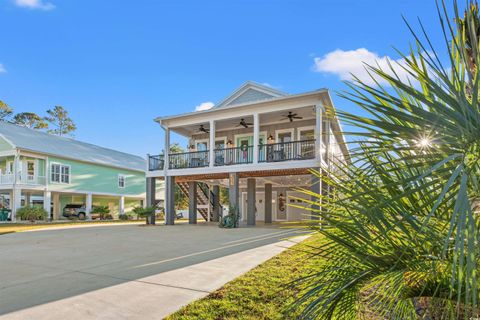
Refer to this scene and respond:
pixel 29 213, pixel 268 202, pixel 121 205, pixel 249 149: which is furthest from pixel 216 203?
pixel 121 205

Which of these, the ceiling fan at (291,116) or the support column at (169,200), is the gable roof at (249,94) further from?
the support column at (169,200)

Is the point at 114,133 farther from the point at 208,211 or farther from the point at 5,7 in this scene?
the point at 208,211

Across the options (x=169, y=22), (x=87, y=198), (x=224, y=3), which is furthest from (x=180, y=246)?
(x=87, y=198)

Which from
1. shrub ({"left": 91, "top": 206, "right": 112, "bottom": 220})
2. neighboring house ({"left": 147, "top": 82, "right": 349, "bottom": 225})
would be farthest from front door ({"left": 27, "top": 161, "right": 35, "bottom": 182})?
neighboring house ({"left": 147, "top": 82, "right": 349, "bottom": 225})

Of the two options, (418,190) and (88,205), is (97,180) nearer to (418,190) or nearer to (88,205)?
(88,205)

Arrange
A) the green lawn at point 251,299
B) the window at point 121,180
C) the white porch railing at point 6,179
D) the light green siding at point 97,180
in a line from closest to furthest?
the green lawn at point 251,299
the white porch railing at point 6,179
the light green siding at point 97,180
the window at point 121,180

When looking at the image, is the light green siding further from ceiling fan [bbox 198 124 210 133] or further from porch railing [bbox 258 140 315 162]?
porch railing [bbox 258 140 315 162]

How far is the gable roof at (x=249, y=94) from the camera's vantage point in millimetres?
15930

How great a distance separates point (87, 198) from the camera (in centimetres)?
2688

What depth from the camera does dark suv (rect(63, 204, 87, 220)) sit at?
25.7 m

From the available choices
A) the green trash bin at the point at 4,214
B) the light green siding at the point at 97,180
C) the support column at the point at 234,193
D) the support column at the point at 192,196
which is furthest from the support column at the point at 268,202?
the green trash bin at the point at 4,214

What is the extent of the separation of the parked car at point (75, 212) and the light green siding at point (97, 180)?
159cm

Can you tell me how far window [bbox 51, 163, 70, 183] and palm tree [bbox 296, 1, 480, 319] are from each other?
27180 millimetres

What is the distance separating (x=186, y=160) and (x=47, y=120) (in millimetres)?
38638
